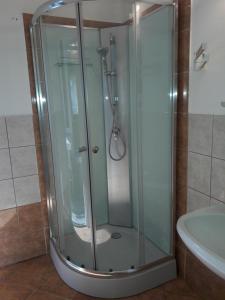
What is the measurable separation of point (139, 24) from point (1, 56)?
1.11 metres

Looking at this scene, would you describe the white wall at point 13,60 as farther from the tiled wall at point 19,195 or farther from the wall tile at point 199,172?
the wall tile at point 199,172

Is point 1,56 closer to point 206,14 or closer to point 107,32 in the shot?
point 107,32

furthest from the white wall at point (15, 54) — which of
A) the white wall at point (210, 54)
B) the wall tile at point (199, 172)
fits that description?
the wall tile at point (199, 172)

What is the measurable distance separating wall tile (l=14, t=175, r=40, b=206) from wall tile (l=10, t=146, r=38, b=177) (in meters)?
0.05

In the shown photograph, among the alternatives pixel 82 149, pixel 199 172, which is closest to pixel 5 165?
pixel 82 149

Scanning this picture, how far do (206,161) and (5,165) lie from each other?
160 centimetres

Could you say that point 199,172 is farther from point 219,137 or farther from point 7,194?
point 7,194

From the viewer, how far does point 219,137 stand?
5.06 feet

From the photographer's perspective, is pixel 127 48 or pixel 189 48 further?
pixel 127 48

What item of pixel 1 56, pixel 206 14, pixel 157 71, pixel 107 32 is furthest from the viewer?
pixel 107 32

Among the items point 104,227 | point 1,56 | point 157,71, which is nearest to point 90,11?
point 157,71

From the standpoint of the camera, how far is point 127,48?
2.05 m

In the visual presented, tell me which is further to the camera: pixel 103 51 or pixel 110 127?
pixel 110 127

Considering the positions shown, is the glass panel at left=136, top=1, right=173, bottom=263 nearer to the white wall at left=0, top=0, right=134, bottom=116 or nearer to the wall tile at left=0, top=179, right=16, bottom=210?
the white wall at left=0, top=0, right=134, bottom=116
